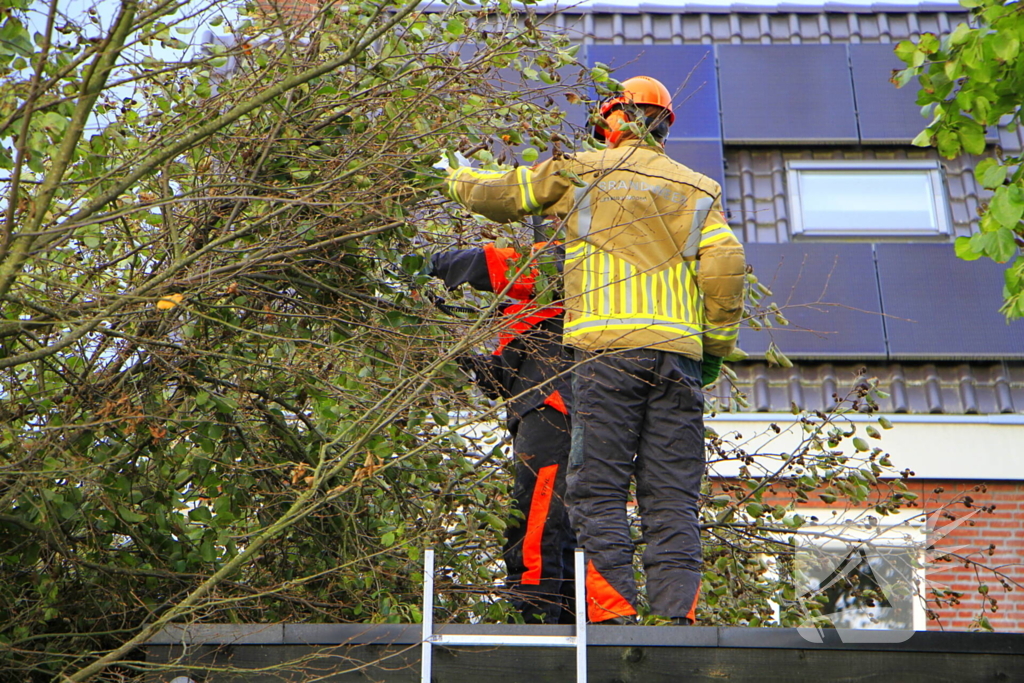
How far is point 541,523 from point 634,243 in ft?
4.27

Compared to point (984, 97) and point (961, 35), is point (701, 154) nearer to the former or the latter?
point (984, 97)

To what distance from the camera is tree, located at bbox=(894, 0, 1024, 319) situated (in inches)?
163

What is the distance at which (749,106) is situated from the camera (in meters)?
11.6

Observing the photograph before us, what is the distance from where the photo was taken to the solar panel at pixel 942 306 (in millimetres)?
10531

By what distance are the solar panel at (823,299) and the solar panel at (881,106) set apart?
4.52 feet

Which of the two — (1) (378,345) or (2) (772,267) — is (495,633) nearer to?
(1) (378,345)

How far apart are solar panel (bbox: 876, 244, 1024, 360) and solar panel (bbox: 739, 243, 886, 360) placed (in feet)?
0.54

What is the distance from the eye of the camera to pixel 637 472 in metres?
4.31

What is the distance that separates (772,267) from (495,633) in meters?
7.91

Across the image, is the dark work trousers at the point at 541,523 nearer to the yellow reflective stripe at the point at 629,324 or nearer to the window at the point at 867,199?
the yellow reflective stripe at the point at 629,324

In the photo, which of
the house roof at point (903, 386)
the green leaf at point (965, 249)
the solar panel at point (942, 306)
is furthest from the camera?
the solar panel at point (942, 306)

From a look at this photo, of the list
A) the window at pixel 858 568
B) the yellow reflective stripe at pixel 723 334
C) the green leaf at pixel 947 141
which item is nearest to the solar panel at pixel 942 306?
the window at pixel 858 568

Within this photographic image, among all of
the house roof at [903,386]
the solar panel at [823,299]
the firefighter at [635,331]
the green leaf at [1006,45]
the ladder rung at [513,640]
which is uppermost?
the solar panel at [823,299]

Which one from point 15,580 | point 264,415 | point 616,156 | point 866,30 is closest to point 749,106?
point 866,30
